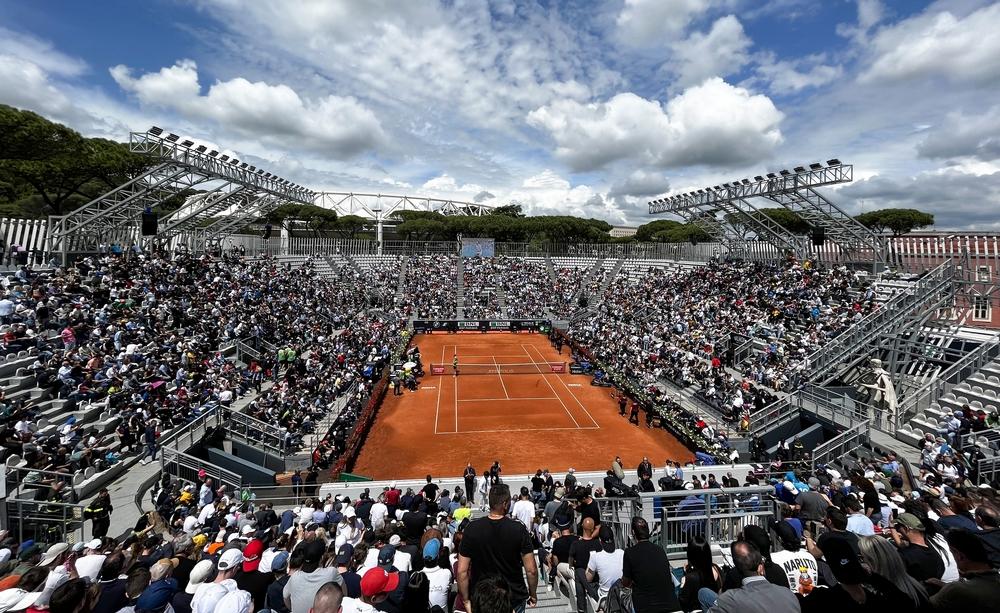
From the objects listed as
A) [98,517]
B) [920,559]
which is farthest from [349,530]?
[920,559]

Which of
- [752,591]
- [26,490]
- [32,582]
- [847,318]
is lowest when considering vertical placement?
[26,490]

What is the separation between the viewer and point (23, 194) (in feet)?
161

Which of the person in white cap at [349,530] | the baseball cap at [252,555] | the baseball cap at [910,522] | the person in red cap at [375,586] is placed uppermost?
the baseball cap at [910,522]

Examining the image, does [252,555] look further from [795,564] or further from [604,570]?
[795,564]

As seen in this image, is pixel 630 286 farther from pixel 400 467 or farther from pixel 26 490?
pixel 26 490

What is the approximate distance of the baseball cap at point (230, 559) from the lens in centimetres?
600

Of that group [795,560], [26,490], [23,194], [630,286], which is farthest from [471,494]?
[23,194]

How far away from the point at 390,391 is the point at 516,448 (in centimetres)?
1120

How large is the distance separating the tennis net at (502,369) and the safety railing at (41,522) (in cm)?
2265

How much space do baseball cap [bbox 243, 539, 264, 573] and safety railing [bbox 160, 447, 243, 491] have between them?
9263 millimetres

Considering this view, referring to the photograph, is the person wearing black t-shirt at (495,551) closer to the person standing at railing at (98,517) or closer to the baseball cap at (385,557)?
the baseball cap at (385,557)

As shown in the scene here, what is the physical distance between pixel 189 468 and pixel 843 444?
2265 cm

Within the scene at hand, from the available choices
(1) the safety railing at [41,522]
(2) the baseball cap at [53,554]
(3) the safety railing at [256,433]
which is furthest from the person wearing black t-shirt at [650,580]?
(3) the safety railing at [256,433]

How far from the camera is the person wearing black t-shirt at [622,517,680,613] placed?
183 inches
